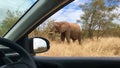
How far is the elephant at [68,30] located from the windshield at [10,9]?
2330 mm

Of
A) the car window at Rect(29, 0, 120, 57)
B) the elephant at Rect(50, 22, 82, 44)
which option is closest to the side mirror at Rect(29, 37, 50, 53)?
the car window at Rect(29, 0, 120, 57)

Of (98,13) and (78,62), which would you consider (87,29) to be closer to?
(98,13)

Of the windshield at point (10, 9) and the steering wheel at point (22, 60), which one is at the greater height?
the windshield at point (10, 9)

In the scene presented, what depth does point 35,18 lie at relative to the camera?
114 inches

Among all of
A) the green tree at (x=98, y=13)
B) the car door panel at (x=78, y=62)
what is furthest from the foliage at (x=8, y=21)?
the green tree at (x=98, y=13)

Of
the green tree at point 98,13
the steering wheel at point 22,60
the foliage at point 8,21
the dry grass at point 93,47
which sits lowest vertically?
the dry grass at point 93,47

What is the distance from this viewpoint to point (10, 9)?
343 centimetres

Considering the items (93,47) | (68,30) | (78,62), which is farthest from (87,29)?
(78,62)

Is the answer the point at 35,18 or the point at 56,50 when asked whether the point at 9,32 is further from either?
the point at 56,50

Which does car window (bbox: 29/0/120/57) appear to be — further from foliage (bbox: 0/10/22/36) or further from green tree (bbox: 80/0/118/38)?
foliage (bbox: 0/10/22/36)

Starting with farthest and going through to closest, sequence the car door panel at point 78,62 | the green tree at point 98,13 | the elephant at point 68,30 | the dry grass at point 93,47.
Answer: the green tree at point 98,13 → the elephant at point 68,30 → the dry grass at point 93,47 → the car door panel at point 78,62

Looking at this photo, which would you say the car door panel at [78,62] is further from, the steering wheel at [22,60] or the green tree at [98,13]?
the green tree at [98,13]

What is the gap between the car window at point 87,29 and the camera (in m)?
5.81

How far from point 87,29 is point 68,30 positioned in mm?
508
